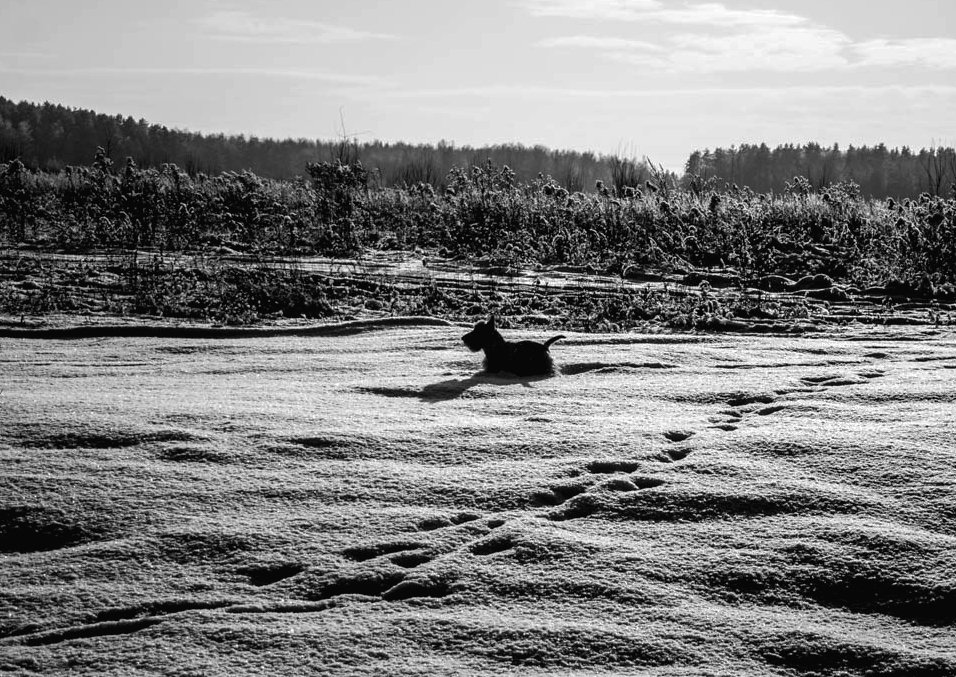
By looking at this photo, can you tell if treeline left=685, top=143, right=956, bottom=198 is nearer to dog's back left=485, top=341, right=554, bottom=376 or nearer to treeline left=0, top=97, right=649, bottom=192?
treeline left=0, top=97, right=649, bottom=192

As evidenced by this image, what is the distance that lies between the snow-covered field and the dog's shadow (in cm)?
3

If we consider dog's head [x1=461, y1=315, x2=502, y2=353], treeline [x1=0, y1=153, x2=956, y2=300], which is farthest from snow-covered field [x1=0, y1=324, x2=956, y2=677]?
treeline [x1=0, y1=153, x2=956, y2=300]

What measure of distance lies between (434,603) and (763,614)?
72 cm

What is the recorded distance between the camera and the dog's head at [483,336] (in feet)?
15.3

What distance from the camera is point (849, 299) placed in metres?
7.95

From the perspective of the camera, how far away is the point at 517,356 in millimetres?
4473

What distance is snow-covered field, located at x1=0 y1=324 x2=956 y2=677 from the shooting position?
1.95 m

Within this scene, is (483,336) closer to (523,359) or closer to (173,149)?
(523,359)

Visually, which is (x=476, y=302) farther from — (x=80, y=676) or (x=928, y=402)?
(x=80, y=676)

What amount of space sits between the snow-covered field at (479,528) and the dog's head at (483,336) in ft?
1.62

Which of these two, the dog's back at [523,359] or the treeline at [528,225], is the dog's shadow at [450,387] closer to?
the dog's back at [523,359]

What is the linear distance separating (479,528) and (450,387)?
173 centimetres

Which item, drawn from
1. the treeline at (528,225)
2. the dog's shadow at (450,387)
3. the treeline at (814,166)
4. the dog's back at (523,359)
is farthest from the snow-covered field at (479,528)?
the treeline at (814,166)

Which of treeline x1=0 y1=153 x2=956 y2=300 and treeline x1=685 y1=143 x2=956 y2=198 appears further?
treeline x1=685 y1=143 x2=956 y2=198
